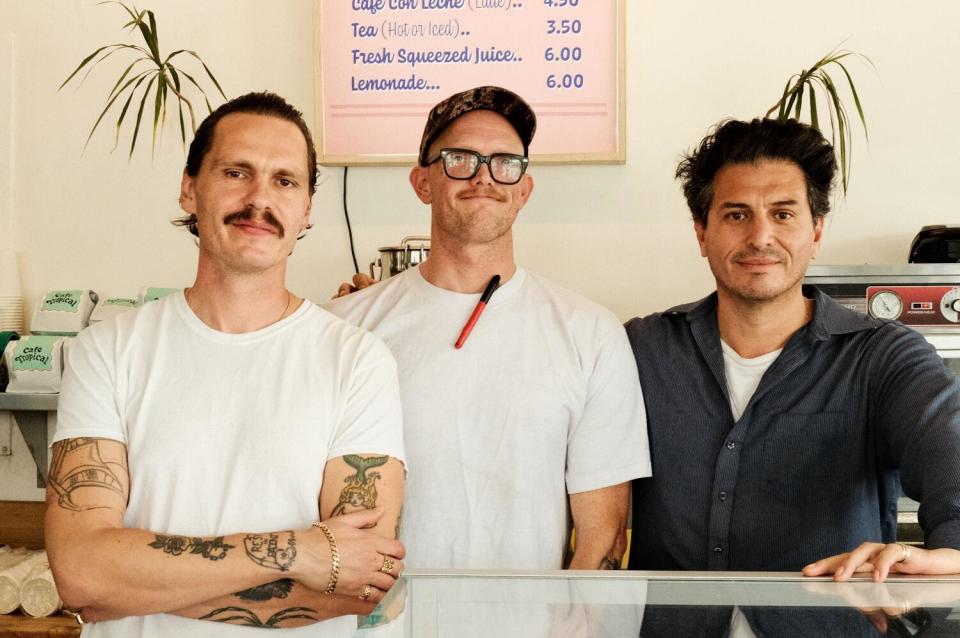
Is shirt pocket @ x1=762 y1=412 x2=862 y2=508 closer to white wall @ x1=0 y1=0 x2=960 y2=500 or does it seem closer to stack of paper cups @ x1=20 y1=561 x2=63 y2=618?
white wall @ x1=0 y1=0 x2=960 y2=500

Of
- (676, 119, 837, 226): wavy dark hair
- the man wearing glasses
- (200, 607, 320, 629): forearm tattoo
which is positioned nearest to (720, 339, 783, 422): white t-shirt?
the man wearing glasses

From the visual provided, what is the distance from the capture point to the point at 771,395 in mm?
1647

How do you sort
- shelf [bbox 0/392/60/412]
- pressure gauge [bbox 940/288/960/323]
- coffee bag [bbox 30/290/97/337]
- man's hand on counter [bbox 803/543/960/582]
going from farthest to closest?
coffee bag [bbox 30/290/97/337], shelf [bbox 0/392/60/412], pressure gauge [bbox 940/288/960/323], man's hand on counter [bbox 803/543/960/582]

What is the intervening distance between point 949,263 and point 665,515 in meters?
1.04

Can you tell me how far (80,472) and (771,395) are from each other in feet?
3.55

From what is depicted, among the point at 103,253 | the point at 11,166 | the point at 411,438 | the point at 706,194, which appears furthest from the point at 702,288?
the point at 11,166

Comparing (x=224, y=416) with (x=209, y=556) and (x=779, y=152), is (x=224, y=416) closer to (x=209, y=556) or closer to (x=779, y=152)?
(x=209, y=556)

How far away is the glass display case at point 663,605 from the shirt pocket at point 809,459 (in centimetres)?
57

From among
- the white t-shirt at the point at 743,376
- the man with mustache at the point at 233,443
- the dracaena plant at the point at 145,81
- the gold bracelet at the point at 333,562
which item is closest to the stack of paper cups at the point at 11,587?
the dracaena plant at the point at 145,81

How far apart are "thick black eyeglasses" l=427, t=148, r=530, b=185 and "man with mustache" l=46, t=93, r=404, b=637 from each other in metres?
0.24

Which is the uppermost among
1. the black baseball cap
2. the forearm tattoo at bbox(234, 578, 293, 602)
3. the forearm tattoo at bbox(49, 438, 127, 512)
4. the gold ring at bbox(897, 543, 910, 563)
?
the black baseball cap

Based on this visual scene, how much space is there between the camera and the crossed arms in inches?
49.1

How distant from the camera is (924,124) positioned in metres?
2.58

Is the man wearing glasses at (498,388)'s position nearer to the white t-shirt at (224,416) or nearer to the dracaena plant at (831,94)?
the white t-shirt at (224,416)
